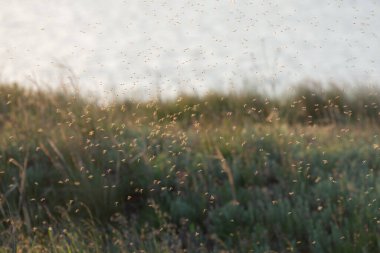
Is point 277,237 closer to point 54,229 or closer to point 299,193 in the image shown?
point 299,193

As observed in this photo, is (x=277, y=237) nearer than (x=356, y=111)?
Yes

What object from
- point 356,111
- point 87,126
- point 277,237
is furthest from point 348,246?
point 356,111

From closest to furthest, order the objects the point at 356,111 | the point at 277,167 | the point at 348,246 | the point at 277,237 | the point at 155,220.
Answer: the point at 348,246 < the point at 277,237 < the point at 155,220 < the point at 277,167 < the point at 356,111

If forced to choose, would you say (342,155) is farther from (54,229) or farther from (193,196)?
(54,229)

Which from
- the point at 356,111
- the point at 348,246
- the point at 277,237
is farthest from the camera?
the point at 356,111

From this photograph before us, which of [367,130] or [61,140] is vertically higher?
[61,140]

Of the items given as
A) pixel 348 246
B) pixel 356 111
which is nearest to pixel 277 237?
pixel 348 246
